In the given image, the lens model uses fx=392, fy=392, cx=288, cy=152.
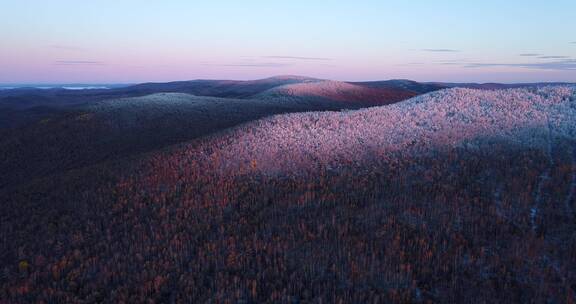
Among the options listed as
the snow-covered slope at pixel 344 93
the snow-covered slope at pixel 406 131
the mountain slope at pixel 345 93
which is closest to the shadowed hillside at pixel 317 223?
the snow-covered slope at pixel 406 131

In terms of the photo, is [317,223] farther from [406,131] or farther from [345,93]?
[345,93]

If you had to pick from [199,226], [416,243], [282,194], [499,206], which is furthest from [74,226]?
Result: [499,206]

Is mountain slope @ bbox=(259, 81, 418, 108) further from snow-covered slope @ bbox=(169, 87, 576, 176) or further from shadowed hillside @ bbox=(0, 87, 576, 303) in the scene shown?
shadowed hillside @ bbox=(0, 87, 576, 303)

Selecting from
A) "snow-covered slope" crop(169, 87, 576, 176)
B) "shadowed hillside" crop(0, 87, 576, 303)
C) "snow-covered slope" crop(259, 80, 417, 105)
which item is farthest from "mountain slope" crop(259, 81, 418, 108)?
"shadowed hillside" crop(0, 87, 576, 303)

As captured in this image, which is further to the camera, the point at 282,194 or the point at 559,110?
the point at 559,110

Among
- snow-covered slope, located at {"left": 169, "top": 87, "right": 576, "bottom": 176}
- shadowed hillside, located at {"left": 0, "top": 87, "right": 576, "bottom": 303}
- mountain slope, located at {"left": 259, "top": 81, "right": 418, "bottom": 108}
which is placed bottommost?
shadowed hillside, located at {"left": 0, "top": 87, "right": 576, "bottom": 303}

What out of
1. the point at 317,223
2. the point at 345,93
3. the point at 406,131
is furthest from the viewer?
the point at 345,93

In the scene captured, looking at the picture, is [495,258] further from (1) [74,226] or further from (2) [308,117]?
(2) [308,117]

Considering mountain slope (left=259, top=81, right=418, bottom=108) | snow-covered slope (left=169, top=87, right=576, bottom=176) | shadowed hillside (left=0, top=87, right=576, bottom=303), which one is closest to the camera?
shadowed hillside (left=0, top=87, right=576, bottom=303)

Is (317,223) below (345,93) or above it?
below

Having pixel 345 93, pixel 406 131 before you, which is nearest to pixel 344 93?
pixel 345 93

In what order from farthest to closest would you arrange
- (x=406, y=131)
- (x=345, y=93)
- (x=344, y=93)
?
(x=345, y=93), (x=344, y=93), (x=406, y=131)
